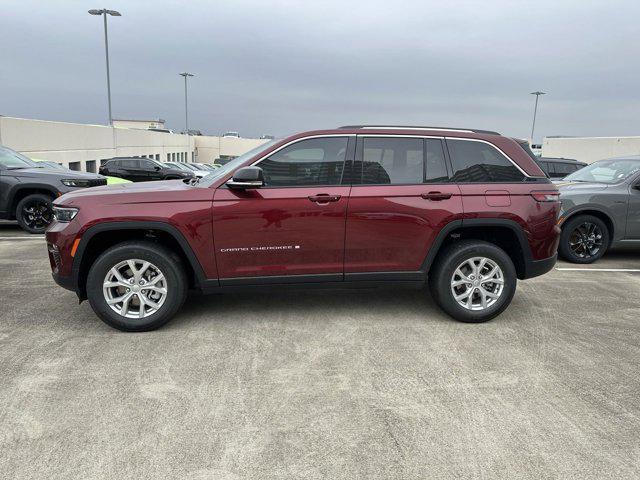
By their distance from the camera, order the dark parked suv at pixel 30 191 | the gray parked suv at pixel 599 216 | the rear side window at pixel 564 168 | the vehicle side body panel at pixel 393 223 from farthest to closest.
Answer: the rear side window at pixel 564 168 < the dark parked suv at pixel 30 191 < the gray parked suv at pixel 599 216 < the vehicle side body panel at pixel 393 223

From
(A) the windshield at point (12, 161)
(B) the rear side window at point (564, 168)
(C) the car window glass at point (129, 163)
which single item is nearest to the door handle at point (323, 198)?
(A) the windshield at point (12, 161)

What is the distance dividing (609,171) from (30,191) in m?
10.2

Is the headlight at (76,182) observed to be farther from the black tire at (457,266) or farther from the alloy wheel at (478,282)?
the alloy wheel at (478,282)

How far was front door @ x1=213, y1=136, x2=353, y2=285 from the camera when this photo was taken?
4129mm

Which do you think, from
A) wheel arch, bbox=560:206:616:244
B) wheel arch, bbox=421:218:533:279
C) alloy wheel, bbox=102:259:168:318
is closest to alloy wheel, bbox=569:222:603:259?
wheel arch, bbox=560:206:616:244

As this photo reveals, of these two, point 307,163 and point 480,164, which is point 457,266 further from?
point 307,163

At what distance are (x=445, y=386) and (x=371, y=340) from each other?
2.95 ft

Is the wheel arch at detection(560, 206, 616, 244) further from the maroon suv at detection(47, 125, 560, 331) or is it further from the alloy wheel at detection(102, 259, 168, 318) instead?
the alloy wheel at detection(102, 259, 168, 318)

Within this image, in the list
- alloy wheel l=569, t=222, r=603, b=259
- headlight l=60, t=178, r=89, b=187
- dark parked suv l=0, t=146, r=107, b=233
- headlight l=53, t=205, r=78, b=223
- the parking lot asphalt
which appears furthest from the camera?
headlight l=60, t=178, r=89, b=187

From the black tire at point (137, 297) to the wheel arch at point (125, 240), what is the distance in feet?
0.38

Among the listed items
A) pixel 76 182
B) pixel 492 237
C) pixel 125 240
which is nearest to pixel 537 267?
pixel 492 237

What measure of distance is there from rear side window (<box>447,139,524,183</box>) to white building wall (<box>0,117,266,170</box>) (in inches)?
666

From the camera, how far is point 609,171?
7754 mm

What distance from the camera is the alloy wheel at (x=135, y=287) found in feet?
13.4
